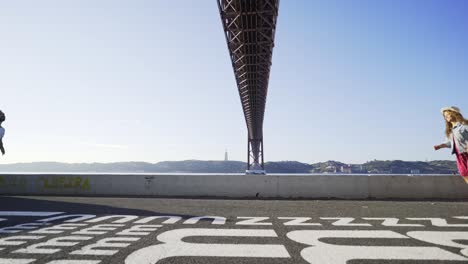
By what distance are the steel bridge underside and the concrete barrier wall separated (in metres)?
12.9

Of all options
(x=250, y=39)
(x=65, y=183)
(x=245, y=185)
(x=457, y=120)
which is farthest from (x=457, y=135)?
(x=250, y=39)

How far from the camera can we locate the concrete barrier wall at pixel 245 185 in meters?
11.9

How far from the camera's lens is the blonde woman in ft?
23.5

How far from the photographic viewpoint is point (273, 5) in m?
20.8

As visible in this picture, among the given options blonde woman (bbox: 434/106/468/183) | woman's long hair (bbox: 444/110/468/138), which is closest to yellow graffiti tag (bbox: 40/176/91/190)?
blonde woman (bbox: 434/106/468/183)

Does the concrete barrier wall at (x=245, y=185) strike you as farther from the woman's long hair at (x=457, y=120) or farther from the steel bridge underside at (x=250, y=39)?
the steel bridge underside at (x=250, y=39)

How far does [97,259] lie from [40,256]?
0.68m

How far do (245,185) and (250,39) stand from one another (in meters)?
15.6

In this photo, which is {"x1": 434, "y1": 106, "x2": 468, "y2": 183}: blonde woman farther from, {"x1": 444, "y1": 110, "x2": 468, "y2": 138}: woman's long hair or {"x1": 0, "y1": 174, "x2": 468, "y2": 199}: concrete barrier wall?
{"x1": 0, "y1": 174, "x2": 468, "y2": 199}: concrete barrier wall

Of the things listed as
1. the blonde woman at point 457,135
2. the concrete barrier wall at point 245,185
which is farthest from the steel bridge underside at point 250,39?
the blonde woman at point 457,135

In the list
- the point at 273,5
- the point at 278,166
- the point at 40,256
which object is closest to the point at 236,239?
the point at 40,256

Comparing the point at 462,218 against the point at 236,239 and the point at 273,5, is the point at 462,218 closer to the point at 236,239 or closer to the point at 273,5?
the point at 236,239

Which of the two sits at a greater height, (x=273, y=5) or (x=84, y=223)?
(x=273, y=5)

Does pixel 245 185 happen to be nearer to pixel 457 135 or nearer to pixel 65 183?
pixel 457 135
